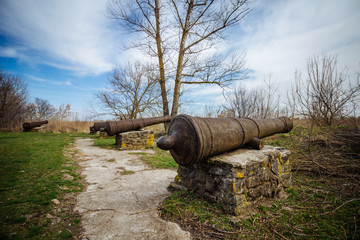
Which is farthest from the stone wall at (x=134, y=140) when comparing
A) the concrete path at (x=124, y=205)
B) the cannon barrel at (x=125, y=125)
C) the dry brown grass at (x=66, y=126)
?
the dry brown grass at (x=66, y=126)

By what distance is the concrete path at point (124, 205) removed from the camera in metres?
2.09

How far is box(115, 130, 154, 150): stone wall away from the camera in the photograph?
867cm

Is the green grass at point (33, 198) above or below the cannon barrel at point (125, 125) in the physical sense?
below

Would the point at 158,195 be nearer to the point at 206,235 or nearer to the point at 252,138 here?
the point at 206,235

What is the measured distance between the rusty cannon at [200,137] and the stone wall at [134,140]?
662cm

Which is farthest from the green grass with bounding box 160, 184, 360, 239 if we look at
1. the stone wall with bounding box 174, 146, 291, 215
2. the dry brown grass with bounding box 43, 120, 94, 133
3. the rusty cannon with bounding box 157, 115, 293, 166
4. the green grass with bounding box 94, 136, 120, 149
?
the dry brown grass with bounding box 43, 120, 94, 133

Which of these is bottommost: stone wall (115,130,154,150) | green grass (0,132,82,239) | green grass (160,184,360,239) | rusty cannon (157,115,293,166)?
green grass (160,184,360,239)

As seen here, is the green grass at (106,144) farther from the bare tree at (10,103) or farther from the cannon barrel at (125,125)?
the bare tree at (10,103)

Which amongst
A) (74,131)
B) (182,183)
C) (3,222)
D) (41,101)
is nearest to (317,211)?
(182,183)

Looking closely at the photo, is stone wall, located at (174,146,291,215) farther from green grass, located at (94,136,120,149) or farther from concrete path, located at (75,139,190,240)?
green grass, located at (94,136,120,149)

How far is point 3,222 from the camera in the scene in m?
2.10

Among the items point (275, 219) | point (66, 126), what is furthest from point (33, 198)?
point (66, 126)

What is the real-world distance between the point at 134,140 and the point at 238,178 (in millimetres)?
7439

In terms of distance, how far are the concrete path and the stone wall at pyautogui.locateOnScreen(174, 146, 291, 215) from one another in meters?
0.77
